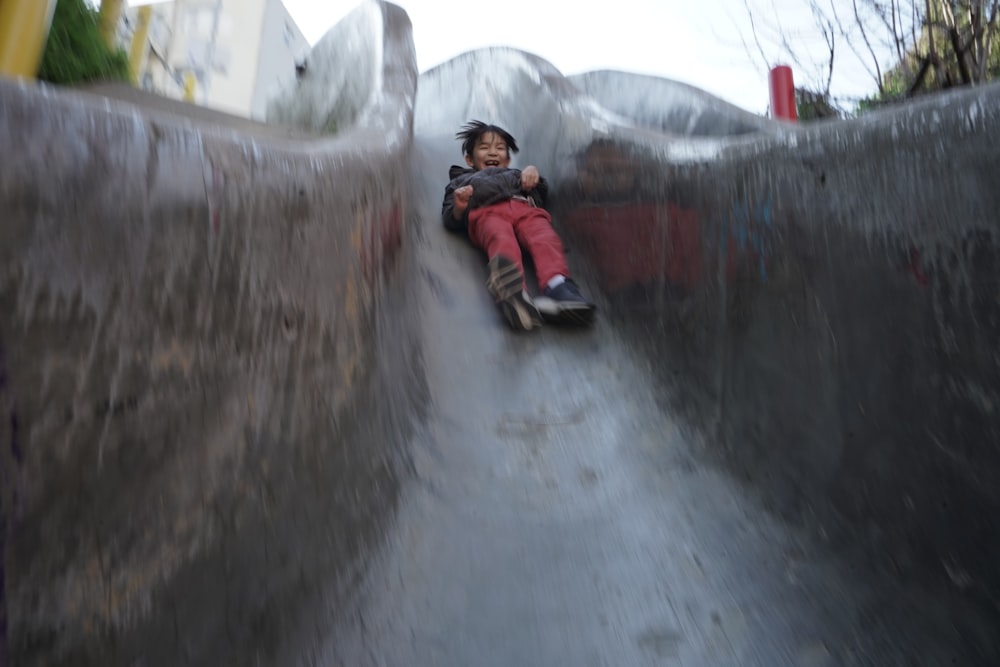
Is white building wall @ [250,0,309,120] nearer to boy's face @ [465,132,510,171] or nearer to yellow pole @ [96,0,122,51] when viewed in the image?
yellow pole @ [96,0,122,51]

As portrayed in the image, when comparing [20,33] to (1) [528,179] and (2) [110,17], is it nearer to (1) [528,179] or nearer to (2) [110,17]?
(1) [528,179]

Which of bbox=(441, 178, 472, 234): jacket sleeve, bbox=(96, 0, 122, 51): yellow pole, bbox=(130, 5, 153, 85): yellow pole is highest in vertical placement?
bbox=(130, 5, 153, 85): yellow pole

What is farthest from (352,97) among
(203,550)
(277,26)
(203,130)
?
(277,26)

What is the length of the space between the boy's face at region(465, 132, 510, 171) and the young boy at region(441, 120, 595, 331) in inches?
12.1

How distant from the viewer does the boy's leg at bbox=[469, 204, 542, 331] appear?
2445 mm

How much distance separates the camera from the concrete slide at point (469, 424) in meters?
0.80

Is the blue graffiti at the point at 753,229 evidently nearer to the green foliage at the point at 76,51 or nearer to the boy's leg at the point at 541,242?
the boy's leg at the point at 541,242

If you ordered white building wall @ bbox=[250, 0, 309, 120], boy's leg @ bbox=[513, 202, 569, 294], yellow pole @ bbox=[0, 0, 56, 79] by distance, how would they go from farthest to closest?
white building wall @ bbox=[250, 0, 309, 120], boy's leg @ bbox=[513, 202, 569, 294], yellow pole @ bbox=[0, 0, 56, 79]

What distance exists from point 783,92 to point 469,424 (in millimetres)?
4714

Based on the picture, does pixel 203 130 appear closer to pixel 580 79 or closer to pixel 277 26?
pixel 580 79

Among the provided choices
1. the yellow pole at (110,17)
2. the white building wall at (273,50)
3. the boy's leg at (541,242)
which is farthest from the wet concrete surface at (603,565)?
the white building wall at (273,50)

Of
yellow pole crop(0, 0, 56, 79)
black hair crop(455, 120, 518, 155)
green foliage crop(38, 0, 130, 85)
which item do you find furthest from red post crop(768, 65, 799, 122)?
green foliage crop(38, 0, 130, 85)

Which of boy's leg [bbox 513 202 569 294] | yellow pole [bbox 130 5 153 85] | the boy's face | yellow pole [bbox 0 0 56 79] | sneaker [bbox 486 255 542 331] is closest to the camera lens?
sneaker [bbox 486 255 542 331]

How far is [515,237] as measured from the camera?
9.84 feet
